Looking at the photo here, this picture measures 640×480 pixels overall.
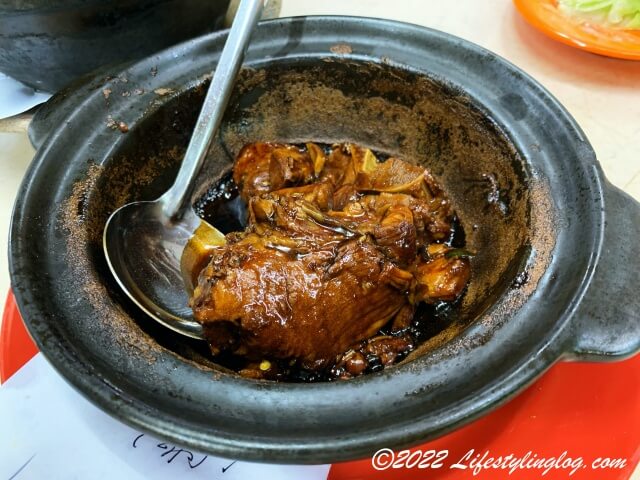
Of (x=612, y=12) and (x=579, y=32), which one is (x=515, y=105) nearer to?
(x=579, y=32)

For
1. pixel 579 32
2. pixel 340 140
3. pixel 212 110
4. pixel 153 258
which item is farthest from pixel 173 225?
pixel 579 32

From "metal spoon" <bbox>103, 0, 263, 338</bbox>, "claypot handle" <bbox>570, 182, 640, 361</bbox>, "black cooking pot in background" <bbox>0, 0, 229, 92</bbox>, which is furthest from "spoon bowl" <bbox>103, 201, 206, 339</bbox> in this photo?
"claypot handle" <bbox>570, 182, 640, 361</bbox>

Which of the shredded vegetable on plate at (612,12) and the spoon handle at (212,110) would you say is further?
the shredded vegetable on plate at (612,12)

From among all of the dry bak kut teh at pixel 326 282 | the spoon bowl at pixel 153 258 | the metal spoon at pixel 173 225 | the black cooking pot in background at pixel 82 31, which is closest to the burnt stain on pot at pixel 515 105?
the dry bak kut teh at pixel 326 282

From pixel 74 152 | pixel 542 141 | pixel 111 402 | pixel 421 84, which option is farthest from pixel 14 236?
pixel 542 141

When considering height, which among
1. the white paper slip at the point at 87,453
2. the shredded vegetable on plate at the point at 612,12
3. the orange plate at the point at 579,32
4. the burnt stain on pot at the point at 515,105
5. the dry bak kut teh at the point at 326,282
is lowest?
the white paper slip at the point at 87,453

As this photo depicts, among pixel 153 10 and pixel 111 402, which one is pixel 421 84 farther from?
pixel 111 402

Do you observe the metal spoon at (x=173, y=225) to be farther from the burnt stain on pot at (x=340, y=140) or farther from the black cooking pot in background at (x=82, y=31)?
the black cooking pot in background at (x=82, y=31)

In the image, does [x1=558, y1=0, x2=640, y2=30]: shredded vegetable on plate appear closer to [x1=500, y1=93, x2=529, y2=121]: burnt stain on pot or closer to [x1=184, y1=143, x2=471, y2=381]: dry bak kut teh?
[x1=500, y1=93, x2=529, y2=121]: burnt stain on pot
